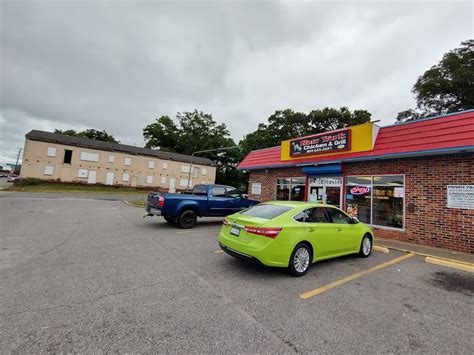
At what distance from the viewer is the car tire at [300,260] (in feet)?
15.4

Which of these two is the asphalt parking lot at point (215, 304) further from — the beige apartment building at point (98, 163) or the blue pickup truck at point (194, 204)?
the beige apartment building at point (98, 163)

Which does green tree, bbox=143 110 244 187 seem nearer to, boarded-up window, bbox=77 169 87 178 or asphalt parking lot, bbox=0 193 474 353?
boarded-up window, bbox=77 169 87 178

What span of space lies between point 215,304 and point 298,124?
129 ft

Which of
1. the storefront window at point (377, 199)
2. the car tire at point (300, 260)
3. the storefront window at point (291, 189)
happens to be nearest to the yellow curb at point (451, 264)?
the storefront window at point (377, 199)

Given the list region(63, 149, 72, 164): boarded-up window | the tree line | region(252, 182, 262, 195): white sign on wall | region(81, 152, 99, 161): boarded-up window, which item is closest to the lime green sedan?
region(252, 182, 262, 195): white sign on wall

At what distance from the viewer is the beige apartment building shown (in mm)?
33344

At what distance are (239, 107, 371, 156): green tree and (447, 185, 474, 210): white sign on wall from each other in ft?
101

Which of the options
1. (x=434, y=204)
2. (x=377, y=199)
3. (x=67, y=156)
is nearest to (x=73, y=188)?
(x=67, y=156)

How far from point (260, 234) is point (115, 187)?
131 ft

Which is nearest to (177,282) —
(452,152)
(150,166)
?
(452,152)

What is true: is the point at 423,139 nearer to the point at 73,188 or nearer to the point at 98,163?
the point at 73,188

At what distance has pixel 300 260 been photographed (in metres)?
4.85

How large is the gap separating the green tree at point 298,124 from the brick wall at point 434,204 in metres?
29.8

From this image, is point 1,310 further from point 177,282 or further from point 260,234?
point 260,234
